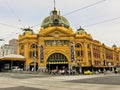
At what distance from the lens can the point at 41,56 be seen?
86500mm

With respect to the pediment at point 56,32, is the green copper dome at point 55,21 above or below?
above

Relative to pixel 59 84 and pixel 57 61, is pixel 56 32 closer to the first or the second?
pixel 57 61

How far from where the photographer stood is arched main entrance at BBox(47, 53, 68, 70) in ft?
284

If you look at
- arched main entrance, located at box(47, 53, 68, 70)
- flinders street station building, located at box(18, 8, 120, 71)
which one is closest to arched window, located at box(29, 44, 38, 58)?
flinders street station building, located at box(18, 8, 120, 71)

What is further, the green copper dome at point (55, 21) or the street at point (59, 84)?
the green copper dome at point (55, 21)

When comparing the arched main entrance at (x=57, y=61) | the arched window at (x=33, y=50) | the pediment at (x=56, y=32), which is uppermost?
the pediment at (x=56, y=32)

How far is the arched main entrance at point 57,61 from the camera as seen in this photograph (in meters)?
86.6

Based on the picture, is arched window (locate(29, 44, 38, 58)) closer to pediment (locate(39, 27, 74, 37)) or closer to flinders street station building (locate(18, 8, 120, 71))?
flinders street station building (locate(18, 8, 120, 71))

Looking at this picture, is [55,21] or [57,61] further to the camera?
[55,21]

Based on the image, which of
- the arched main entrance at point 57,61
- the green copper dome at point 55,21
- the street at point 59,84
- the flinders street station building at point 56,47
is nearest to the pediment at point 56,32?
the flinders street station building at point 56,47

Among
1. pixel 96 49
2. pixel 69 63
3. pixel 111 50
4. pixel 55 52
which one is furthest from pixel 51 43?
pixel 111 50

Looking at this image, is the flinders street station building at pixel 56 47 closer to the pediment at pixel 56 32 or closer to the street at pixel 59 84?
the pediment at pixel 56 32

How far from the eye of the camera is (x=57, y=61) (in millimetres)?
86688

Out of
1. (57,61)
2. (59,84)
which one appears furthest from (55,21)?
(59,84)
